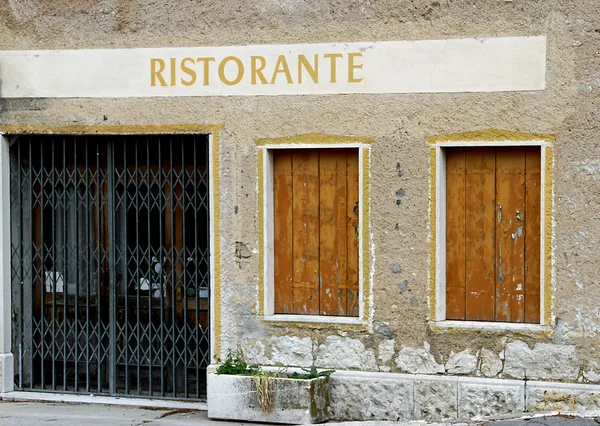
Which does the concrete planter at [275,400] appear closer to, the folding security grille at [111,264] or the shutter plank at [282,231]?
the folding security grille at [111,264]

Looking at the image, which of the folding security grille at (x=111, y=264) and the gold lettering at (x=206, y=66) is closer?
the gold lettering at (x=206, y=66)

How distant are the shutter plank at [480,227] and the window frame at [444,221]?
5.2 inches

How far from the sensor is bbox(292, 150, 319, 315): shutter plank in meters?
9.12

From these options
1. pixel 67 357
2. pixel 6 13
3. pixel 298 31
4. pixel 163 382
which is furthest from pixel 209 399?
pixel 6 13

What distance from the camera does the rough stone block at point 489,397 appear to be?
27.5ft

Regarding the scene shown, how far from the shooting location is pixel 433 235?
28.3 ft

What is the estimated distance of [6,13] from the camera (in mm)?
9609

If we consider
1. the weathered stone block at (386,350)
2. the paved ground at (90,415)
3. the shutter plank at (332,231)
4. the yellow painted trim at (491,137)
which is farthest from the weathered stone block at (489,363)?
the paved ground at (90,415)

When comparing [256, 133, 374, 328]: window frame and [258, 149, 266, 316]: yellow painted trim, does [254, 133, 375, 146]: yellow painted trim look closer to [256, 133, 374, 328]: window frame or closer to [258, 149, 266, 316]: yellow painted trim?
[256, 133, 374, 328]: window frame

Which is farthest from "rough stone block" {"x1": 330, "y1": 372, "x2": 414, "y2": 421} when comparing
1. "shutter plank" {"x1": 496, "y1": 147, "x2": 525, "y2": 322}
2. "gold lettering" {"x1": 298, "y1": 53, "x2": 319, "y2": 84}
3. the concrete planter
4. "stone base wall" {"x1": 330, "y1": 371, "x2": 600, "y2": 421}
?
"gold lettering" {"x1": 298, "y1": 53, "x2": 319, "y2": 84}

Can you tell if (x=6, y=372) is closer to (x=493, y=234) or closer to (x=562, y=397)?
(x=493, y=234)

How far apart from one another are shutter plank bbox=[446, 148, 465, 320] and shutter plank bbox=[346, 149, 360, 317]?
73cm

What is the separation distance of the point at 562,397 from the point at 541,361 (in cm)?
30

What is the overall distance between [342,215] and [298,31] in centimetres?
150
